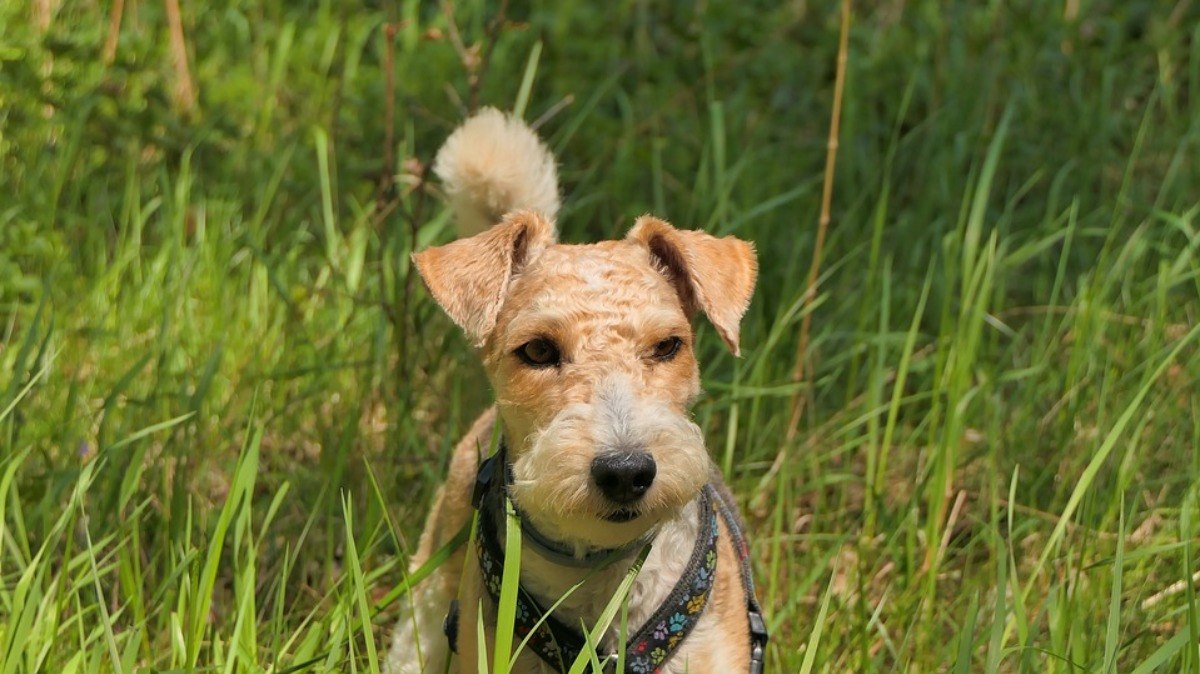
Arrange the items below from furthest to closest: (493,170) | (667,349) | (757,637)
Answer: (493,170) → (757,637) → (667,349)

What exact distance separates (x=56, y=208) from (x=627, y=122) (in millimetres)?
2585

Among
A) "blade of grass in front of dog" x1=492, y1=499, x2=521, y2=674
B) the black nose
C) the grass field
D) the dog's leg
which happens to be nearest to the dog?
the black nose

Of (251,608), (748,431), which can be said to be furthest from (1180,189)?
(251,608)

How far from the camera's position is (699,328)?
17.2 feet

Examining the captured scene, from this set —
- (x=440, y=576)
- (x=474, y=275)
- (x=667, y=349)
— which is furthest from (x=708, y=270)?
(x=440, y=576)

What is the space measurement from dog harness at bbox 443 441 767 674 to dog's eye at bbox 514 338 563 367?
0.30m

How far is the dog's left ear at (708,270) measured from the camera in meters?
3.74

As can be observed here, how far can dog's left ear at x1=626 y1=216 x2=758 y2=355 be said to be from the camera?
374 centimetres

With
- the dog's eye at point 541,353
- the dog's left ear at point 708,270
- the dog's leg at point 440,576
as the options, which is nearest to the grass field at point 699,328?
the dog's leg at point 440,576

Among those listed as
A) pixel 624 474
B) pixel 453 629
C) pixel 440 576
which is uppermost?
pixel 624 474

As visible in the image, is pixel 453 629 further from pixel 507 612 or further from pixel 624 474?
pixel 624 474

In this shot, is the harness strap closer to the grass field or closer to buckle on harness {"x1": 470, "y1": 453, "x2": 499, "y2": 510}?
the grass field

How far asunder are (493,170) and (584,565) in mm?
1372

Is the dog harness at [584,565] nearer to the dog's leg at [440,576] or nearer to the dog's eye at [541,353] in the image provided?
the dog's eye at [541,353]
